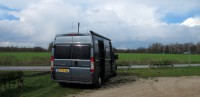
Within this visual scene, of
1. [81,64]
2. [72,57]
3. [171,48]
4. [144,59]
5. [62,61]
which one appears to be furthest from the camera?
[171,48]

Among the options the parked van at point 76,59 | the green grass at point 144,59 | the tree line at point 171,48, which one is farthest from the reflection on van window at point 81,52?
the tree line at point 171,48

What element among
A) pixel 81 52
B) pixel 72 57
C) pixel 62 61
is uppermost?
pixel 81 52

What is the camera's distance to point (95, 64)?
15.2 metres

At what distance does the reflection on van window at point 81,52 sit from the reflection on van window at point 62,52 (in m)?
0.28

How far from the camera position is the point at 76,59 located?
15148mm

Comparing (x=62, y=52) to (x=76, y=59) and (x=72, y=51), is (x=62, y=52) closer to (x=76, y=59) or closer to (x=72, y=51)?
(x=72, y=51)

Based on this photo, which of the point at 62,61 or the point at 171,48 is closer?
the point at 62,61

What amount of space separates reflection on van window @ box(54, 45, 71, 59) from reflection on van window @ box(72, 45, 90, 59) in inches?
11.1

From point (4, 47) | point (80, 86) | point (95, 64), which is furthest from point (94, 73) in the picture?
point (4, 47)

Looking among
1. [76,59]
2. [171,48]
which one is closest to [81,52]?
[76,59]

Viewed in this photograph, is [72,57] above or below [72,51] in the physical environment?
below

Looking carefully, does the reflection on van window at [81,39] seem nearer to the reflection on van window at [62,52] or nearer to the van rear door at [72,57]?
the van rear door at [72,57]

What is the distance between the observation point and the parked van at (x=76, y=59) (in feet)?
49.1

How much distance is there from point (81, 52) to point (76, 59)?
404 millimetres
